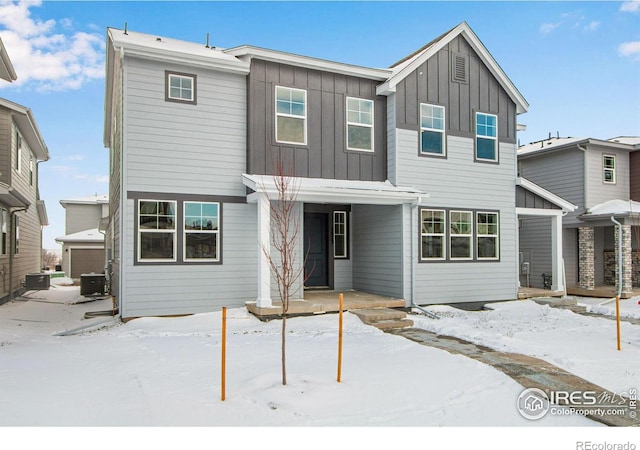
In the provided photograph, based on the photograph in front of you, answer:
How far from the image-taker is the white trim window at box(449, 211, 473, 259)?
1219 cm

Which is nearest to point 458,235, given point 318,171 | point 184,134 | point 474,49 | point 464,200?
point 464,200

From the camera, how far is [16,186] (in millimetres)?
15266

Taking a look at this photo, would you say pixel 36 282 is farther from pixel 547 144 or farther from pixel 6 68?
pixel 547 144

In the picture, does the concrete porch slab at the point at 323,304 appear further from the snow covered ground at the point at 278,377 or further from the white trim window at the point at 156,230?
the white trim window at the point at 156,230

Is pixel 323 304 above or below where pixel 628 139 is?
below

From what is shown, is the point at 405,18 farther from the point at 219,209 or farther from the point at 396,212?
the point at 219,209

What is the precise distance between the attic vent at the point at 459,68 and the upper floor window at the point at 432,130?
960mm

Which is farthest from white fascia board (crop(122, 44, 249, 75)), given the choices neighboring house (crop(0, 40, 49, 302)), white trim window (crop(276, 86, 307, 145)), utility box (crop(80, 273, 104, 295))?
utility box (crop(80, 273, 104, 295))

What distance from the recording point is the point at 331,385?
541 cm

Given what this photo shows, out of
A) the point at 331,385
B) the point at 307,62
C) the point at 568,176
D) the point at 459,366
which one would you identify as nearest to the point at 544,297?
the point at 568,176

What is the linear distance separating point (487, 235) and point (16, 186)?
577 inches

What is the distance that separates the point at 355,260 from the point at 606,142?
10.6 meters

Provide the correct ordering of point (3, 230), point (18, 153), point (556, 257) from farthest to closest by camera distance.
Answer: point (18, 153) → point (3, 230) → point (556, 257)

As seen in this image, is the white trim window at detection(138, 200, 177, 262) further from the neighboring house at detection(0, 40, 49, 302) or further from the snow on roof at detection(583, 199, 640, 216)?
the snow on roof at detection(583, 199, 640, 216)
